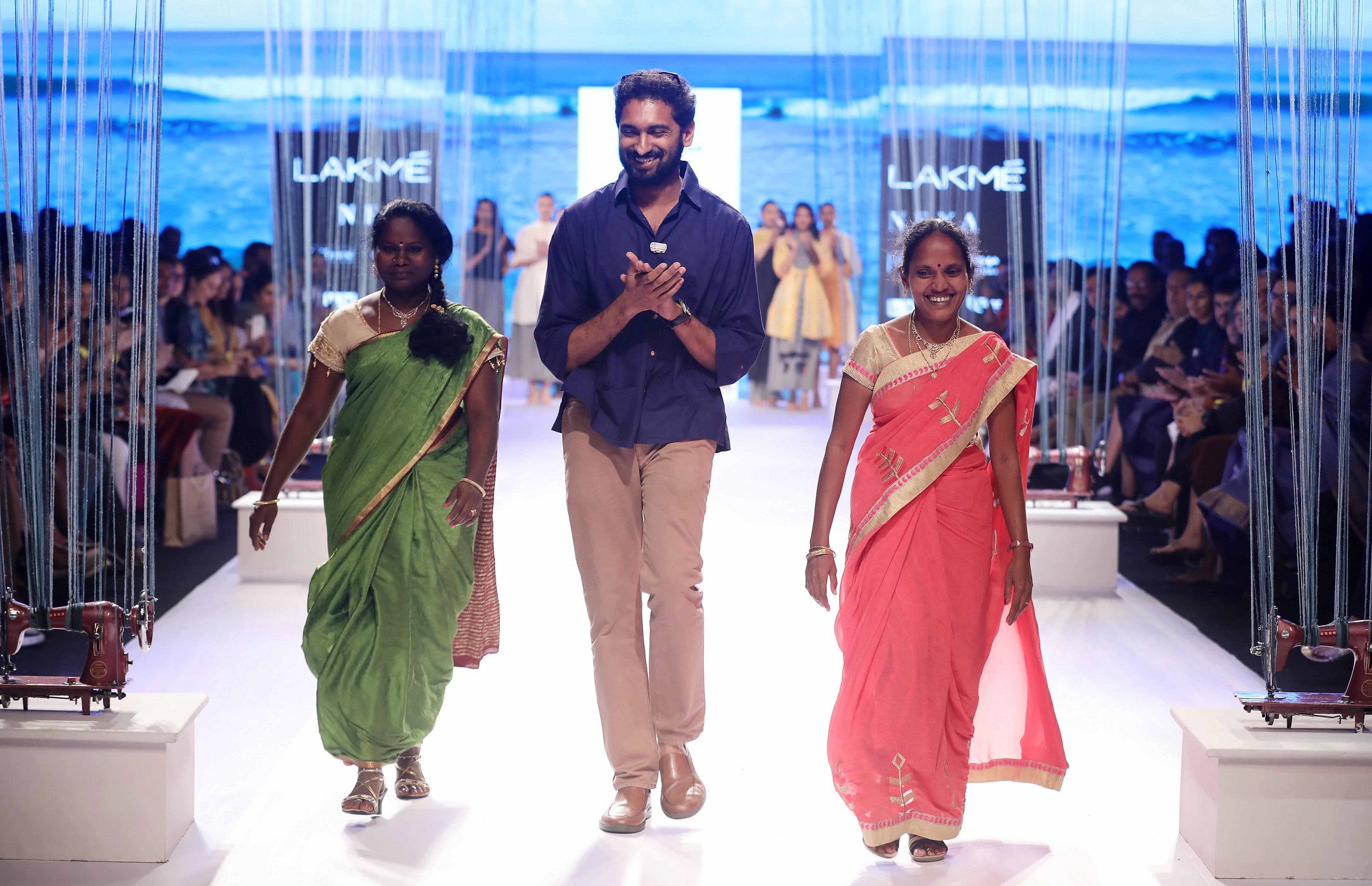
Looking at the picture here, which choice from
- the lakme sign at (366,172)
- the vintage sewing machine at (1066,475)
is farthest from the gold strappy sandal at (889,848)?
the lakme sign at (366,172)

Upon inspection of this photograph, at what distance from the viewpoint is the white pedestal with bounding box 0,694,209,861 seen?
2789 millimetres

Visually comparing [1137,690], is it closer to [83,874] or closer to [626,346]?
[626,346]

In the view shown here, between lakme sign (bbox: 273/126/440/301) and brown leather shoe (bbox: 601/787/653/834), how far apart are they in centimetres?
395

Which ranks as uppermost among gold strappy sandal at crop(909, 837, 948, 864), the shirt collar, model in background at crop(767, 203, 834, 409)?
model in background at crop(767, 203, 834, 409)

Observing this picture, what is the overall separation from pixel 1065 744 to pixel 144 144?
2691 mm

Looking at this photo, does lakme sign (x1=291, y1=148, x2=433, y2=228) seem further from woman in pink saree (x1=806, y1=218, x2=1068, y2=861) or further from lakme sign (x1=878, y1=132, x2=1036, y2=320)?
woman in pink saree (x1=806, y1=218, x2=1068, y2=861)

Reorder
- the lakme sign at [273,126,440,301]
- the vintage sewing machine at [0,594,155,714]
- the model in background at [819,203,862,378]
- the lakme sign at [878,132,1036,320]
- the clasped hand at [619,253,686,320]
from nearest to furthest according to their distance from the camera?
the clasped hand at [619,253,686,320] < the vintage sewing machine at [0,594,155,714] < the lakme sign at [273,126,440,301] < the lakme sign at [878,132,1036,320] < the model in background at [819,203,862,378]

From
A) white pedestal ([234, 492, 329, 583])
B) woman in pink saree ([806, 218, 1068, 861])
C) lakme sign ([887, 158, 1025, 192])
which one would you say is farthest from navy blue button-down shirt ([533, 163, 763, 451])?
lakme sign ([887, 158, 1025, 192])

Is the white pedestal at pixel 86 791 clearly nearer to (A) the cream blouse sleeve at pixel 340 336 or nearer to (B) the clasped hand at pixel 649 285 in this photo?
(A) the cream blouse sleeve at pixel 340 336

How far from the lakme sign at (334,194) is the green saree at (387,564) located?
3522mm

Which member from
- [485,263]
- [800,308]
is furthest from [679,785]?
[800,308]

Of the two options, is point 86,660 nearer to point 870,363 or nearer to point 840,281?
point 870,363

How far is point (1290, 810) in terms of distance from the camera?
279 centimetres

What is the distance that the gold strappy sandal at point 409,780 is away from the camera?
10.2 feet
